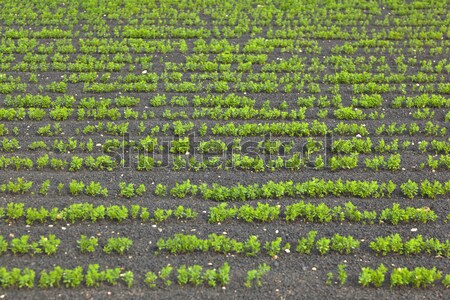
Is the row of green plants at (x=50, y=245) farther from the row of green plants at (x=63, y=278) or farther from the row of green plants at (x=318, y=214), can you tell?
the row of green plants at (x=318, y=214)

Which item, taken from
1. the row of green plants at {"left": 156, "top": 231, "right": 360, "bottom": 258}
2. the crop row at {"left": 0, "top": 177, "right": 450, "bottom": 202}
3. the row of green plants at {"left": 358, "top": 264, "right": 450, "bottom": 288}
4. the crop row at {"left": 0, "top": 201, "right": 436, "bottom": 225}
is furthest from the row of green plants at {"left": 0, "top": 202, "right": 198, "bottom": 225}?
the row of green plants at {"left": 358, "top": 264, "right": 450, "bottom": 288}

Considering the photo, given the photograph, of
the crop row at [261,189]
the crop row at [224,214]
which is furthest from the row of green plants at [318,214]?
the crop row at [261,189]

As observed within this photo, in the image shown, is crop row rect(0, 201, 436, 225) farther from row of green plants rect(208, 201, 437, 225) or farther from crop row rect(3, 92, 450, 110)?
crop row rect(3, 92, 450, 110)

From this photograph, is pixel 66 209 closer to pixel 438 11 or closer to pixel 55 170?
pixel 55 170

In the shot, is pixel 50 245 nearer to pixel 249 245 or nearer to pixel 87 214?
pixel 87 214

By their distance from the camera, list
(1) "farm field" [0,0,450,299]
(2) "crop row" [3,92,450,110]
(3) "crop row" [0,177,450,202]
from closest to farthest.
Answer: (1) "farm field" [0,0,450,299]
(3) "crop row" [0,177,450,202]
(2) "crop row" [3,92,450,110]

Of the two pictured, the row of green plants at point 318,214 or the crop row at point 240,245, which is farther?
the row of green plants at point 318,214

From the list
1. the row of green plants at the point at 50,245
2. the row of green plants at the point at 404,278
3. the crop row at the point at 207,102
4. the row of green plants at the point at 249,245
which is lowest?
the row of green plants at the point at 404,278

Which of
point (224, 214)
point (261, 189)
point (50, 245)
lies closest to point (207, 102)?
point (261, 189)

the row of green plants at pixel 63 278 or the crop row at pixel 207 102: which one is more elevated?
the crop row at pixel 207 102
